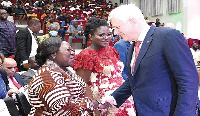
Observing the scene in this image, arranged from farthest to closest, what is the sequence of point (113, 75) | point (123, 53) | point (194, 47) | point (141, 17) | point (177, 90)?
point (194, 47) → point (123, 53) → point (113, 75) → point (141, 17) → point (177, 90)

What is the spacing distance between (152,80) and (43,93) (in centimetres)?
70

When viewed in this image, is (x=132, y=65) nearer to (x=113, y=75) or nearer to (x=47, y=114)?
(x=47, y=114)

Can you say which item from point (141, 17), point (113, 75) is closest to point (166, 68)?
point (141, 17)

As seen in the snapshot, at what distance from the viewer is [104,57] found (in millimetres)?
2732

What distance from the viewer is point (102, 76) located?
8.81ft

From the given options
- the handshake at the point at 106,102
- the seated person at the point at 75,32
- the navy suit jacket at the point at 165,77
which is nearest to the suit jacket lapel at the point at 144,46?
the navy suit jacket at the point at 165,77

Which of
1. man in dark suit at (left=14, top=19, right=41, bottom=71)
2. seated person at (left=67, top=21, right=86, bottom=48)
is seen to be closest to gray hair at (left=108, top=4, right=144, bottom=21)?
man in dark suit at (left=14, top=19, right=41, bottom=71)

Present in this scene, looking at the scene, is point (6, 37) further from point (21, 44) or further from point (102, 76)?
point (102, 76)

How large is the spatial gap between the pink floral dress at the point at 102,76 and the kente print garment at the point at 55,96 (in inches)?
25.2

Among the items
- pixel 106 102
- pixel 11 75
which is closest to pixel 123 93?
pixel 106 102

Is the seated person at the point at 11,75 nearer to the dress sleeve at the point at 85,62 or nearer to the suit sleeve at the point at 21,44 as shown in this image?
the suit sleeve at the point at 21,44

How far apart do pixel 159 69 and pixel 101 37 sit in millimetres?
1213

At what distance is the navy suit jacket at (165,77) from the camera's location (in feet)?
5.00

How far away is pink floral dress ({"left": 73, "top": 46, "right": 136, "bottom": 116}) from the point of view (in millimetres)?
2639
